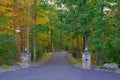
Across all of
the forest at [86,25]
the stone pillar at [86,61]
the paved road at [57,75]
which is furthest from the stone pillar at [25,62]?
the stone pillar at [86,61]

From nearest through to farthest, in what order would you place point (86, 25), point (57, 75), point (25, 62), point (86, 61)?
point (57, 75), point (86, 61), point (25, 62), point (86, 25)

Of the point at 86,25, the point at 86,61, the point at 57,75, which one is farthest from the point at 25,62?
the point at 57,75

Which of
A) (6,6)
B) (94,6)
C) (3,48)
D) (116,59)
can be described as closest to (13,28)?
(6,6)

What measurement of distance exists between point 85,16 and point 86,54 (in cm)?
326

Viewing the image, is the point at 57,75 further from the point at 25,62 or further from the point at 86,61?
the point at 25,62

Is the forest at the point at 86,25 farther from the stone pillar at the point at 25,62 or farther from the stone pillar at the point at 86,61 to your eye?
the stone pillar at the point at 86,61

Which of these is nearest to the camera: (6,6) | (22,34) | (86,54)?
(86,54)

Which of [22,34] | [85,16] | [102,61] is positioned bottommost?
[102,61]

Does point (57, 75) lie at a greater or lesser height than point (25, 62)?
greater

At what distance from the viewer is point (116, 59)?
2248 centimetres

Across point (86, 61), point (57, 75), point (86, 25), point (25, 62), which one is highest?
point (86, 25)

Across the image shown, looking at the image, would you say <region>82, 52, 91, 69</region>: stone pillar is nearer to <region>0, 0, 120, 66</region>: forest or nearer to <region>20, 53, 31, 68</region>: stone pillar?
<region>0, 0, 120, 66</region>: forest

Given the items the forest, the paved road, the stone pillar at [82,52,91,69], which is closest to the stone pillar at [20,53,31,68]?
the forest

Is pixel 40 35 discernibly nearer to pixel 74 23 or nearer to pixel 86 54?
pixel 74 23
